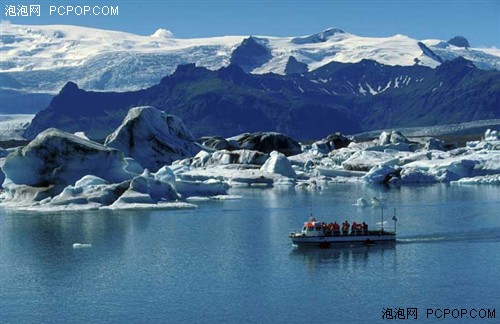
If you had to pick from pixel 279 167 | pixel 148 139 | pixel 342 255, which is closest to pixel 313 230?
pixel 342 255

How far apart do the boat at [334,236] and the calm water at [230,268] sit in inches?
A: 36.6

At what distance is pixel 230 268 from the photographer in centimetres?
4847

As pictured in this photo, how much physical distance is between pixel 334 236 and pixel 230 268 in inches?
367

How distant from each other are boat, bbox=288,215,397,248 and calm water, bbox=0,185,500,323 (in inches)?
36.6

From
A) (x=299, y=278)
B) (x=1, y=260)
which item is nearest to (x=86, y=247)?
(x=1, y=260)

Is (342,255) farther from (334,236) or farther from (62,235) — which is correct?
(62,235)

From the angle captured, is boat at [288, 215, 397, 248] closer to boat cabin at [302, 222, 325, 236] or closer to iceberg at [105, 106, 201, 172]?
boat cabin at [302, 222, 325, 236]

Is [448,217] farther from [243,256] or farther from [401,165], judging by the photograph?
[401,165]

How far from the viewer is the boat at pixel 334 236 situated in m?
54.8

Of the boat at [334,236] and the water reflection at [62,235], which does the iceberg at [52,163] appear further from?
the boat at [334,236]

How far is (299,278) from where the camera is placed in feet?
150

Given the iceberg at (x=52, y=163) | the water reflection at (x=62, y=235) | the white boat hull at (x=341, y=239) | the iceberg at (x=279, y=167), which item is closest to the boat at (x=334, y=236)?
the white boat hull at (x=341, y=239)

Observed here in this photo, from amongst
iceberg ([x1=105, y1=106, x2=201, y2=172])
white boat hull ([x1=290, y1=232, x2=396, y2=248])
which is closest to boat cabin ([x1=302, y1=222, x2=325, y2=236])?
white boat hull ([x1=290, y1=232, x2=396, y2=248])

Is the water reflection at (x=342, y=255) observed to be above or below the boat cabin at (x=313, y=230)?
below
